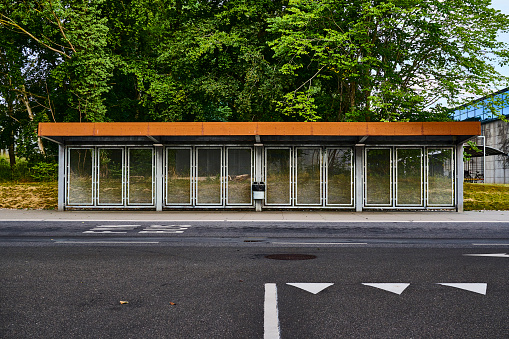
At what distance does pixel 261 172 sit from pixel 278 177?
743mm

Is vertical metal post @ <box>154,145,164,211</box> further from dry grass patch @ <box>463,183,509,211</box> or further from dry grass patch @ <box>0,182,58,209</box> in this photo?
dry grass patch @ <box>463,183,509,211</box>

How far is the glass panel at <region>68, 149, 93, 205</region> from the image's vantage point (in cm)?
1833

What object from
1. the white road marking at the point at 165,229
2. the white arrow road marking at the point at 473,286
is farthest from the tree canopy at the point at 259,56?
the white arrow road marking at the point at 473,286

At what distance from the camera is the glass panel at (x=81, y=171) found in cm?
1833

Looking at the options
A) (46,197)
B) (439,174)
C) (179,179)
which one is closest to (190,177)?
(179,179)

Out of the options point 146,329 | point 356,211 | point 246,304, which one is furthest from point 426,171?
point 146,329

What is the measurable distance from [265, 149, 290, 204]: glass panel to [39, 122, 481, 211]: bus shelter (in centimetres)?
4

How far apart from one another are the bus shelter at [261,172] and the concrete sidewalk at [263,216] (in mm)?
605

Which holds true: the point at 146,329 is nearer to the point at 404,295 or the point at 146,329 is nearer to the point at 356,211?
the point at 404,295

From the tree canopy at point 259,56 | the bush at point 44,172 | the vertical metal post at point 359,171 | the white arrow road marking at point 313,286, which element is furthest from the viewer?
the bush at point 44,172

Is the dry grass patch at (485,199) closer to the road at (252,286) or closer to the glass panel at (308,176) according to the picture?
the glass panel at (308,176)

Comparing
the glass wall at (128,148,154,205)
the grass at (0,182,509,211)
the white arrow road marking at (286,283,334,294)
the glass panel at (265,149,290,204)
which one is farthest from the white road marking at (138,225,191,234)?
A: the grass at (0,182,509,211)

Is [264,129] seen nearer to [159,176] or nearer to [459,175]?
[159,176]

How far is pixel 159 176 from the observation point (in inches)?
719
